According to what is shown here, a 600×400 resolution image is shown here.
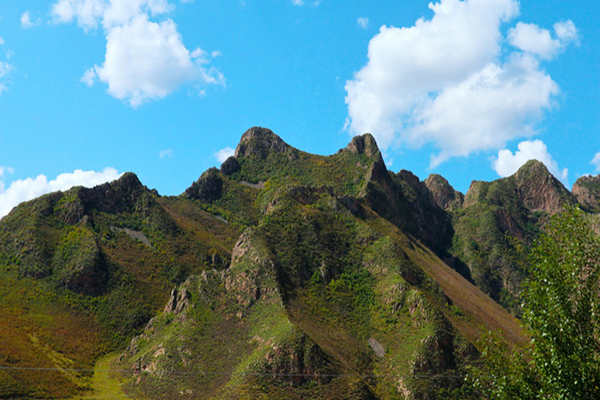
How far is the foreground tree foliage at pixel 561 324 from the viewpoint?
2683cm

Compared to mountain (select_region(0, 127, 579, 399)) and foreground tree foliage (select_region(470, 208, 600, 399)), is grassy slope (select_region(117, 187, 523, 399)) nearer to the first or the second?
mountain (select_region(0, 127, 579, 399))

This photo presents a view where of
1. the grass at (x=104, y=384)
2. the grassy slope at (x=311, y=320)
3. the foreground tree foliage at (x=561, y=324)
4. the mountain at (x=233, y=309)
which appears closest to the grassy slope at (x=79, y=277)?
the mountain at (x=233, y=309)

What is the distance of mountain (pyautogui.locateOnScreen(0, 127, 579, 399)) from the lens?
90.6 metres

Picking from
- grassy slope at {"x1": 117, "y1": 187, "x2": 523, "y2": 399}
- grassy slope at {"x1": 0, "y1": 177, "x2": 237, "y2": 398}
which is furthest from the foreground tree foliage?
grassy slope at {"x1": 0, "y1": 177, "x2": 237, "y2": 398}

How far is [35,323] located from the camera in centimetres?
11306

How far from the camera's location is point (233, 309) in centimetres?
10638

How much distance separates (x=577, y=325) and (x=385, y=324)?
83.9 meters

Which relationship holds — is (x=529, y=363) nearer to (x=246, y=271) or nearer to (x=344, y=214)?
(x=246, y=271)

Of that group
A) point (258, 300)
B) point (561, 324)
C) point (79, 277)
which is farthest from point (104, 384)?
point (561, 324)

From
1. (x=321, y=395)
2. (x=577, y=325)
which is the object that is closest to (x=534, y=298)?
(x=577, y=325)

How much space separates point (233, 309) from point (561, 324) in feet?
280

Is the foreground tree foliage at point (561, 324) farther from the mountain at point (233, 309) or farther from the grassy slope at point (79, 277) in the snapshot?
the grassy slope at point (79, 277)

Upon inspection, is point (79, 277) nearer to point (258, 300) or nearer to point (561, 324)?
point (258, 300)

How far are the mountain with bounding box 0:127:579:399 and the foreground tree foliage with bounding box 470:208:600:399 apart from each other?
161 ft
